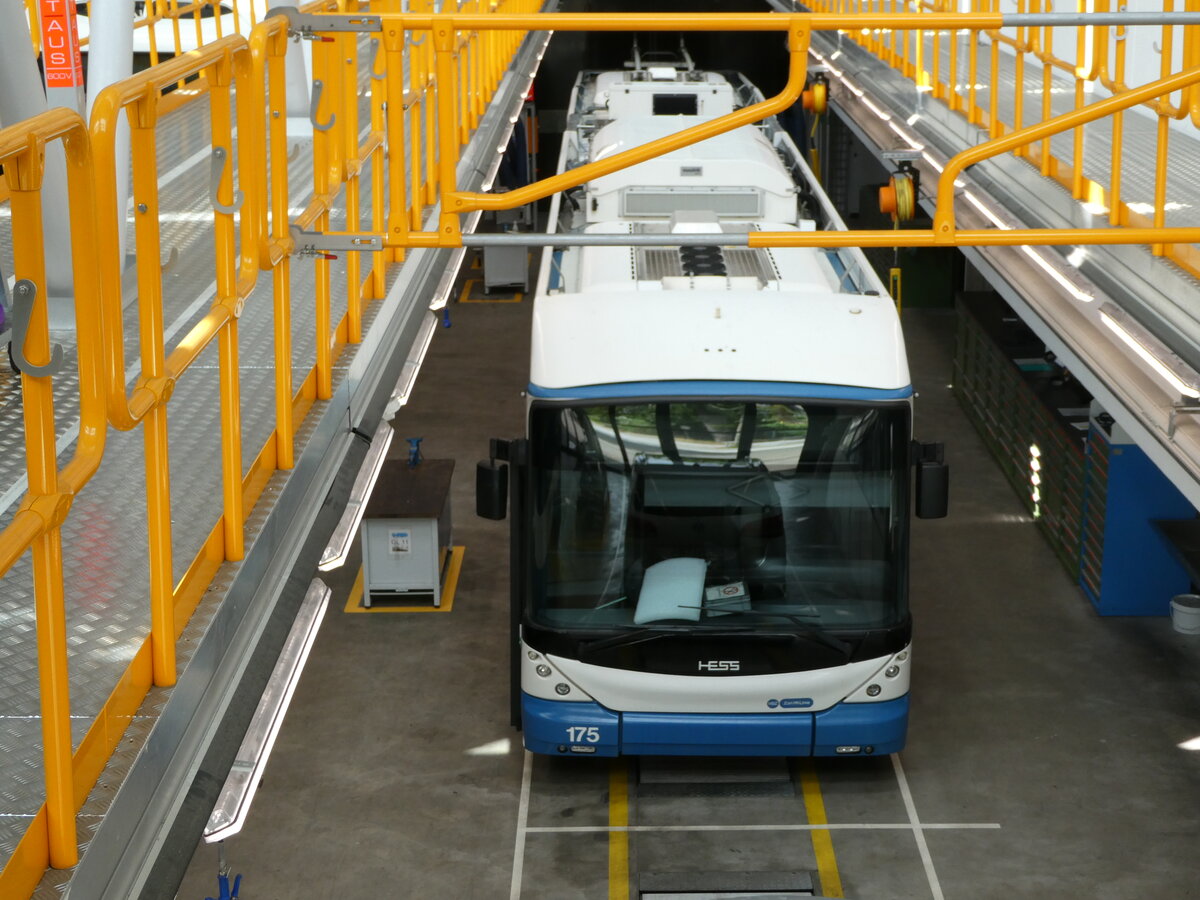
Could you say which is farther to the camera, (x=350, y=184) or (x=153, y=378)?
(x=350, y=184)

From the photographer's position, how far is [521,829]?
9070 millimetres

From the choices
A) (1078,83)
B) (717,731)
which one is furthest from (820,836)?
(1078,83)

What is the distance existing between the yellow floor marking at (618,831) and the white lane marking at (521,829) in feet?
1.69

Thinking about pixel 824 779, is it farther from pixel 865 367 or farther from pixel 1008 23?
pixel 1008 23

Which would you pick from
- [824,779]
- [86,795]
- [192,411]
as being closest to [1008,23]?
[192,411]

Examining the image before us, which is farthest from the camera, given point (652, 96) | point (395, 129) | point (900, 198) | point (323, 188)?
point (652, 96)

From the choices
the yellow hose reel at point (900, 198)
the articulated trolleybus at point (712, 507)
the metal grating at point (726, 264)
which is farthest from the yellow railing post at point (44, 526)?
the yellow hose reel at point (900, 198)

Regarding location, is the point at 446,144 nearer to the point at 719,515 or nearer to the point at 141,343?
the point at 141,343

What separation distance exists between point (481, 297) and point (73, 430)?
58.3ft

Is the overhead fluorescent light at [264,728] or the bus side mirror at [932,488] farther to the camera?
the bus side mirror at [932,488]

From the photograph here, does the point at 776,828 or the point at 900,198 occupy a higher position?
the point at 900,198

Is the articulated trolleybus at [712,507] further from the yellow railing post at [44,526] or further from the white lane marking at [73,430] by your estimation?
the yellow railing post at [44,526]

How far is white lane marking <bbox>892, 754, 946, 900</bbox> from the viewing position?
8.44m

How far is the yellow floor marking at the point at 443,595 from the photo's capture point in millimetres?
12086
